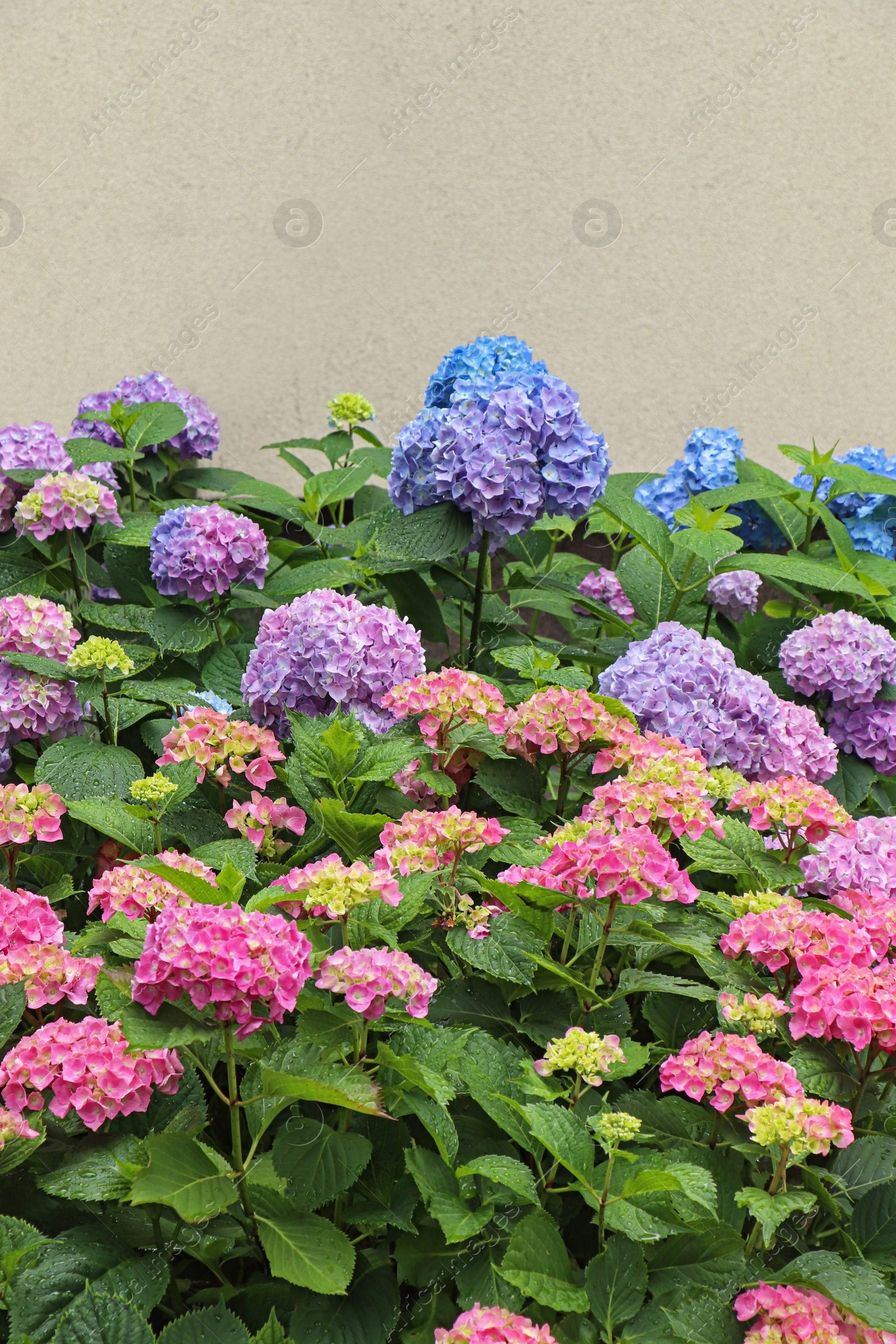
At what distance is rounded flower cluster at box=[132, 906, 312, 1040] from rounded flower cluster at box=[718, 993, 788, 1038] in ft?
1.59

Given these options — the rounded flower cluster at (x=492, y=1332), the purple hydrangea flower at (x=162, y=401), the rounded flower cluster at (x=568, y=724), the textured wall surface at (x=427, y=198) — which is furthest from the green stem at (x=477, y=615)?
the textured wall surface at (x=427, y=198)

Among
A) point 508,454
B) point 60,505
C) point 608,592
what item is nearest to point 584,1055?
point 508,454

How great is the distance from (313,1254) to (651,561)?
6.39ft

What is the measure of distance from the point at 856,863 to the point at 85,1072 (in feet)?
3.51

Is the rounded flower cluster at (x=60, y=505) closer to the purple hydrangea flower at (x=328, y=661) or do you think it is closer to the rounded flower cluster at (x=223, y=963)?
the purple hydrangea flower at (x=328, y=661)

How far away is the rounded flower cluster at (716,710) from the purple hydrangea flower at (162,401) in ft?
6.54

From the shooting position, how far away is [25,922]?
1243 millimetres

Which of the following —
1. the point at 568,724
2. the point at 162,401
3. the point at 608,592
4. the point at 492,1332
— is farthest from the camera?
the point at 162,401

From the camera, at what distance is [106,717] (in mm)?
1874

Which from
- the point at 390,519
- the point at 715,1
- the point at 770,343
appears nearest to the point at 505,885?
the point at 390,519

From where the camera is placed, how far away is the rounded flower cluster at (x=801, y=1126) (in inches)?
40.2

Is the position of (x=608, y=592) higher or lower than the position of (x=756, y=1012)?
higher

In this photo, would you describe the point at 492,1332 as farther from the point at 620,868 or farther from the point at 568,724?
the point at 568,724

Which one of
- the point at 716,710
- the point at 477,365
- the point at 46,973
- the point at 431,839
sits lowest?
the point at 46,973
